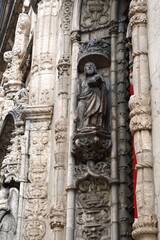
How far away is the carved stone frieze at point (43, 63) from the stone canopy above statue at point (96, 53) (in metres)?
1.15

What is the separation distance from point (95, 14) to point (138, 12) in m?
2.56

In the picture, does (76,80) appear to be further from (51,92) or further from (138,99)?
(138,99)

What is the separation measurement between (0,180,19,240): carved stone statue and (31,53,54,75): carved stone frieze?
2.51m

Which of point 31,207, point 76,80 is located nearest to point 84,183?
point 31,207

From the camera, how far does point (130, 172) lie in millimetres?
8961

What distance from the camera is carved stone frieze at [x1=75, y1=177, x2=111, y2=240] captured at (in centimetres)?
872

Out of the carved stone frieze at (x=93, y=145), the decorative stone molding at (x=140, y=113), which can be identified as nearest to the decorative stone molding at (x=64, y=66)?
the carved stone frieze at (x=93, y=145)

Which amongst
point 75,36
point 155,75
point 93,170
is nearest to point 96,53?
point 75,36

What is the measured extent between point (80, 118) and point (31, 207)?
1.84 metres

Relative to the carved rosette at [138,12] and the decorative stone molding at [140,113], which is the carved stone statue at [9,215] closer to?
the decorative stone molding at [140,113]

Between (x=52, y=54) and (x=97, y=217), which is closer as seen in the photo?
(x=97, y=217)

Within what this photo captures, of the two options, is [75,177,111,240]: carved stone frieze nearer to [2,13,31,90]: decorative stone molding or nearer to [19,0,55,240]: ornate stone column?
[19,0,55,240]: ornate stone column

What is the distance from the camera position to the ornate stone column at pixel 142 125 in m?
6.86

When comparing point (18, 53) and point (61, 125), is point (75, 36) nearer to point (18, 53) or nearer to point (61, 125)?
point (61, 125)
